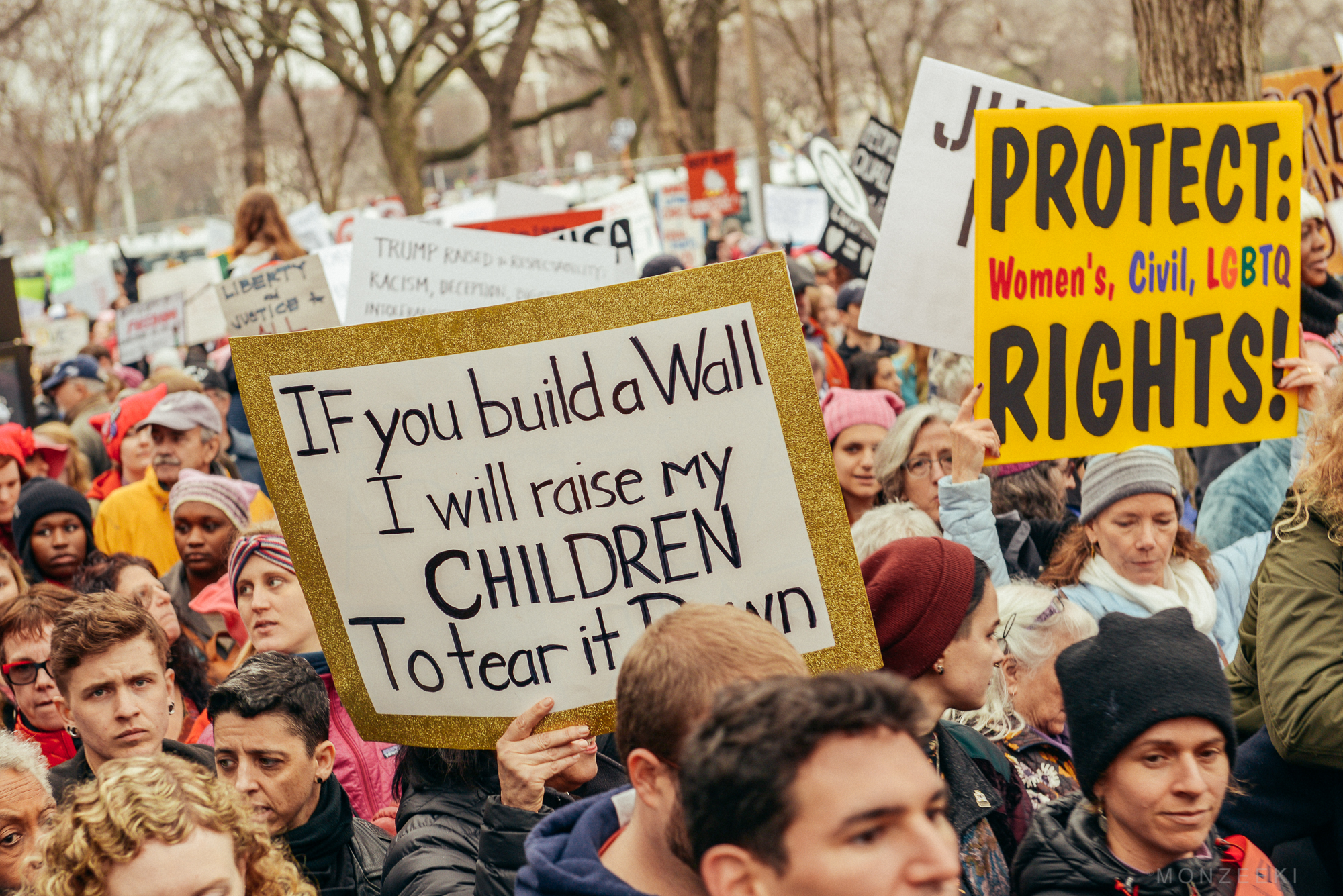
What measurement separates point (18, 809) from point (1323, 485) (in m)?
2.84

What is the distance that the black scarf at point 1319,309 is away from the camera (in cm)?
566

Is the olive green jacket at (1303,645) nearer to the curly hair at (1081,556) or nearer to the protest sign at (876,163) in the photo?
the curly hair at (1081,556)

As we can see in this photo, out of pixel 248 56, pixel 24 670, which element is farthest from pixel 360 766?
pixel 248 56

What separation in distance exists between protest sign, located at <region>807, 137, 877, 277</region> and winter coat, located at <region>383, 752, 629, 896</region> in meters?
6.64

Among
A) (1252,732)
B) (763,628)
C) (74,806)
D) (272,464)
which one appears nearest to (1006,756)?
(1252,732)

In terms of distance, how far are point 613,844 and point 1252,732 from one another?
1.68m

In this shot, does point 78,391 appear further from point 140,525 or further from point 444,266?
point 444,266

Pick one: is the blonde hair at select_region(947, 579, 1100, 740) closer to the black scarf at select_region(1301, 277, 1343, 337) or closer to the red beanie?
the red beanie

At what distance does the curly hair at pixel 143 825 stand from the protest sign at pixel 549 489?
397 mm

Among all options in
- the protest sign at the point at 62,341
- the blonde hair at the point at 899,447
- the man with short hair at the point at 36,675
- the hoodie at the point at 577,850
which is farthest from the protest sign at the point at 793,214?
the hoodie at the point at 577,850

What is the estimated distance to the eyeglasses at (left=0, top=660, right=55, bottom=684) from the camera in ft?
13.3

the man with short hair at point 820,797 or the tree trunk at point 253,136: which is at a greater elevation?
the tree trunk at point 253,136

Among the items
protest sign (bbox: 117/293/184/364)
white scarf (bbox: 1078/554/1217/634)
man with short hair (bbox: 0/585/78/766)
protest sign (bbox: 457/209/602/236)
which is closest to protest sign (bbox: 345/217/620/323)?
protest sign (bbox: 457/209/602/236)

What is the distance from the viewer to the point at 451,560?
2734 mm
